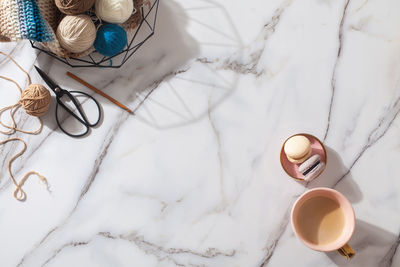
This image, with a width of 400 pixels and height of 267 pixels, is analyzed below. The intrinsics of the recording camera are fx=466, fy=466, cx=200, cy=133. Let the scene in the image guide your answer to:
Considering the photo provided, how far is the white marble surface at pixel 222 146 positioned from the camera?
2.69ft

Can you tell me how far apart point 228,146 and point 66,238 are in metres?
0.33

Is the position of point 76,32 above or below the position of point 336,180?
above

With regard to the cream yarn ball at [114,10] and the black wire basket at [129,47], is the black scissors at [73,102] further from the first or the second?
the cream yarn ball at [114,10]

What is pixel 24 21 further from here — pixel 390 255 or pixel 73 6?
pixel 390 255

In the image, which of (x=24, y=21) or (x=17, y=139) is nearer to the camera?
(x=24, y=21)

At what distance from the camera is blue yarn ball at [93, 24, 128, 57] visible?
0.76 meters

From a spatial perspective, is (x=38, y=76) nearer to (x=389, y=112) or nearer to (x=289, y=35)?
(x=289, y=35)

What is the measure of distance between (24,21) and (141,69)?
0.21 meters

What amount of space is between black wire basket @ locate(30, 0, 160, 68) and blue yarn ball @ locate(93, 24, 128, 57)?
0.17ft

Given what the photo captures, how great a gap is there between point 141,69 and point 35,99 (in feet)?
0.62

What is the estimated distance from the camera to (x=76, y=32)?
74 cm

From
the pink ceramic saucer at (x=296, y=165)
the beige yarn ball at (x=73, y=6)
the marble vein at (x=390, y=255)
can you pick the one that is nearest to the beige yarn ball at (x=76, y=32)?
the beige yarn ball at (x=73, y=6)

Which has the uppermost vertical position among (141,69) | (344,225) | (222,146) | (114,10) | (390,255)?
(114,10)

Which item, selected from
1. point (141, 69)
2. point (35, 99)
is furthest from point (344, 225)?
point (35, 99)
